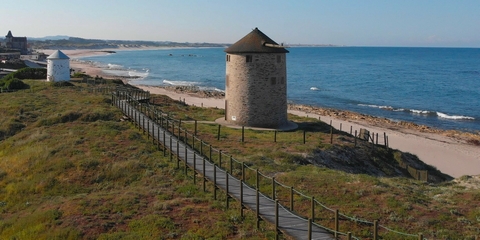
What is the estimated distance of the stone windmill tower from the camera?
1030 inches

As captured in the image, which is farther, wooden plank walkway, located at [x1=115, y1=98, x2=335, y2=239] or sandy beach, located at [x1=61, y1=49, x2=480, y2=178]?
sandy beach, located at [x1=61, y1=49, x2=480, y2=178]

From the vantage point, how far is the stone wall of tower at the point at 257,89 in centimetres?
2627

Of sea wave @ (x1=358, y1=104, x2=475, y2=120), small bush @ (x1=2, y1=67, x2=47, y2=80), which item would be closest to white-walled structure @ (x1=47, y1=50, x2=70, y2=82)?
small bush @ (x1=2, y1=67, x2=47, y2=80)

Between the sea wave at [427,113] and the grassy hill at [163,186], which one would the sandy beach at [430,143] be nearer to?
the grassy hill at [163,186]

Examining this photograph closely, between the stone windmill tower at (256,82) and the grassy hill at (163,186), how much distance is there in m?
2.08

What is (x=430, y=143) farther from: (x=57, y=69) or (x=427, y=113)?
(x=57, y=69)

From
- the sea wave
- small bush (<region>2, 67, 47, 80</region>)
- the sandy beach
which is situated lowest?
the sandy beach

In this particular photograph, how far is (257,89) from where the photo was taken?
26500mm

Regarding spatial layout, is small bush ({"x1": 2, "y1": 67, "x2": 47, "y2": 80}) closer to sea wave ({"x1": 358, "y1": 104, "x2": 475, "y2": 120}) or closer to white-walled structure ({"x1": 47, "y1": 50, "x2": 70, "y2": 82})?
white-walled structure ({"x1": 47, "y1": 50, "x2": 70, "y2": 82})

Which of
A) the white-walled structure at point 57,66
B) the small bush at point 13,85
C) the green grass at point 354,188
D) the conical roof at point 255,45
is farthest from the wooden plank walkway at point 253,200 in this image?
the white-walled structure at point 57,66

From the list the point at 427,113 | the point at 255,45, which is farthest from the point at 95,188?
the point at 427,113

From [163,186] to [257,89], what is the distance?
12.5m

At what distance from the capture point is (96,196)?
48.1 feet

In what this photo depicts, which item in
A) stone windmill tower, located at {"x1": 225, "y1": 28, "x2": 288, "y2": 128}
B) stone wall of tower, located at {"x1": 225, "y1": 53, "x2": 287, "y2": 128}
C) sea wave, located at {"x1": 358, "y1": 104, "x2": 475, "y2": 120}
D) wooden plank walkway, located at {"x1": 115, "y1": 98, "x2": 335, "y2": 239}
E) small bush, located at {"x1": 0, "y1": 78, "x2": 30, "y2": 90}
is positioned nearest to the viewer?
wooden plank walkway, located at {"x1": 115, "y1": 98, "x2": 335, "y2": 239}
